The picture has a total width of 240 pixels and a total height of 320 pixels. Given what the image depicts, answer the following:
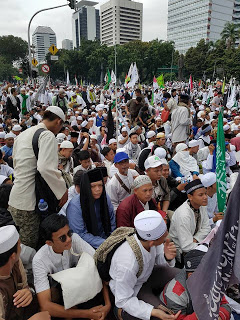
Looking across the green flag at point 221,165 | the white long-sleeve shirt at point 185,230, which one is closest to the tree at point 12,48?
the green flag at point 221,165

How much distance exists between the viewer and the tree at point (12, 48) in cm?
6838

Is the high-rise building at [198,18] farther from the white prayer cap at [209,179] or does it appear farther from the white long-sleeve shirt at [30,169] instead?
the white long-sleeve shirt at [30,169]

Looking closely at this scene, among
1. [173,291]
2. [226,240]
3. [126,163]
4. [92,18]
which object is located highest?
[92,18]

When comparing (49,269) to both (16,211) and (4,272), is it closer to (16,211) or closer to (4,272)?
→ (4,272)

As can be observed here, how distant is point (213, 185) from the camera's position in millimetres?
3773

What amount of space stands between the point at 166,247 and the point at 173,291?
0.46 meters

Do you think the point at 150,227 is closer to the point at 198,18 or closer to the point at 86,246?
the point at 86,246

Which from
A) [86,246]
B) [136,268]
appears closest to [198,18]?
[86,246]

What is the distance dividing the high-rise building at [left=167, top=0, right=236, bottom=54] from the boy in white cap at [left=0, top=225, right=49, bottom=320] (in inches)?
4102

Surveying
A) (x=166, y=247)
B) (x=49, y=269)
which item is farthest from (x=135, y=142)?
(x=49, y=269)

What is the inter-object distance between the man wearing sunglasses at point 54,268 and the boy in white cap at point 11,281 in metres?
0.14

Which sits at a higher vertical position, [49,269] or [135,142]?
[135,142]

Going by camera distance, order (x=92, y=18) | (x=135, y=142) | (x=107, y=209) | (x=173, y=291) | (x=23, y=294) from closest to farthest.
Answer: (x=23, y=294)
(x=173, y=291)
(x=107, y=209)
(x=135, y=142)
(x=92, y=18)

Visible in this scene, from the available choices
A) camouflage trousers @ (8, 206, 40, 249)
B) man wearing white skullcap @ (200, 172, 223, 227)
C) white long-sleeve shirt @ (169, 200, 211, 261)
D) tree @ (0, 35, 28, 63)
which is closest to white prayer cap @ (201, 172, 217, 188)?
man wearing white skullcap @ (200, 172, 223, 227)
